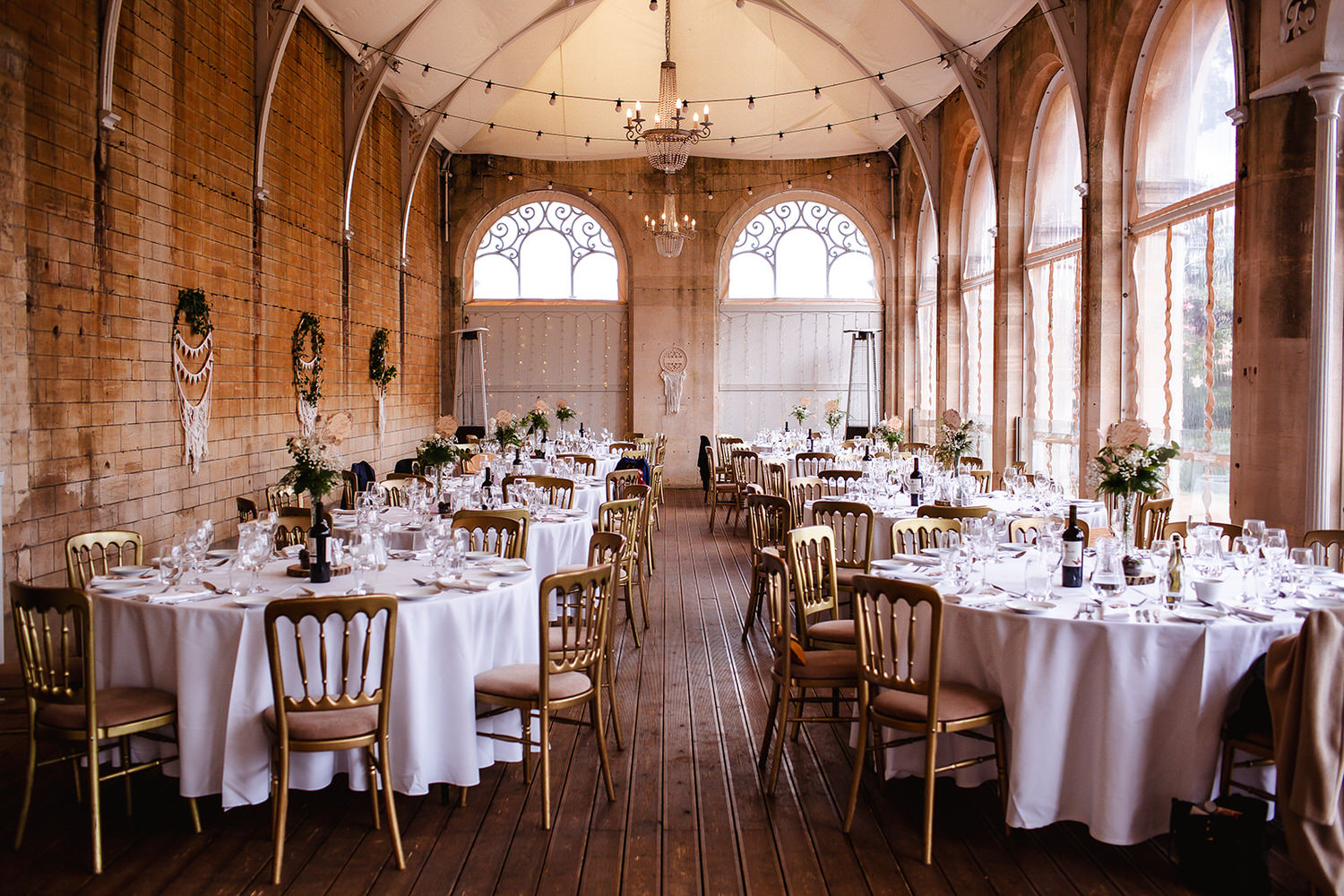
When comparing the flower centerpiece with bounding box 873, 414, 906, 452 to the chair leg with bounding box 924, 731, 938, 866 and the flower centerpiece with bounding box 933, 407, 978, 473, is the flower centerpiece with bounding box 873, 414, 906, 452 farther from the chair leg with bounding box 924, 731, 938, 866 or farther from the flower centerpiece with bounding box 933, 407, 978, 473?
the chair leg with bounding box 924, 731, 938, 866

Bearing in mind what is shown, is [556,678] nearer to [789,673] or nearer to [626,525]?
[789,673]

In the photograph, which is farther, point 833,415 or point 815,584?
point 833,415

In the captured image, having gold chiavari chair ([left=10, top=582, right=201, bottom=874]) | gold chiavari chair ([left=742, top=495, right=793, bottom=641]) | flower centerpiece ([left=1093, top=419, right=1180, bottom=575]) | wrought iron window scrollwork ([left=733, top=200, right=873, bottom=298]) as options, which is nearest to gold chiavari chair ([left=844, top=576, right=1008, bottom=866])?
flower centerpiece ([left=1093, top=419, right=1180, bottom=575])

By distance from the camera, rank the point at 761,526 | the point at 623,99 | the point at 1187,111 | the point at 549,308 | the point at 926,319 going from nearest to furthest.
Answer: the point at 761,526
the point at 1187,111
the point at 623,99
the point at 926,319
the point at 549,308

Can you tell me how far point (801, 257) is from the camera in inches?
680

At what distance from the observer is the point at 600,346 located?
17.1 meters

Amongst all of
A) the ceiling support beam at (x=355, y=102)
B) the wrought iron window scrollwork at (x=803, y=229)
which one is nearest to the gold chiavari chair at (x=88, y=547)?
the ceiling support beam at (x=355, y=102)

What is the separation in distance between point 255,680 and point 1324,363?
20.8 feet

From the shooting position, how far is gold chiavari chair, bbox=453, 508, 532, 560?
5527mm

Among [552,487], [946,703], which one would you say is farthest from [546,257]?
[946,703]

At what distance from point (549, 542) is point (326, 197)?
654 centimetres

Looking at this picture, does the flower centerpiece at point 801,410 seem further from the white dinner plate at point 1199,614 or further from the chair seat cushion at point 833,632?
the white dinner plate at point 1199,614

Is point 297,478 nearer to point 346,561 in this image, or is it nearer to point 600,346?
point 346,561

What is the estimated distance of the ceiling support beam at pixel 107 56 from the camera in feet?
20.9
